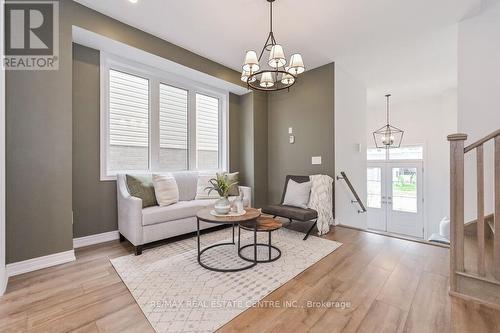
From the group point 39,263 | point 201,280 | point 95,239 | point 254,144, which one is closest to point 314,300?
point 201,280

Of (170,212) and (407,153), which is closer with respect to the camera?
(170,212)

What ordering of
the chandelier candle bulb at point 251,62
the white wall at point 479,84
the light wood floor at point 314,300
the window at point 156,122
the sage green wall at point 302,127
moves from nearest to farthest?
the light wood floor at point 314,300 < the chandelier candle bulb at point 251,62 < the white wall at point 479,84 < the window at point 156,122 < the sage green wall at point 302,127

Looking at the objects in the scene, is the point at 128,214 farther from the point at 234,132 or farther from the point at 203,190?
the point at 234,132

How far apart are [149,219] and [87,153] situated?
1303 millimetres

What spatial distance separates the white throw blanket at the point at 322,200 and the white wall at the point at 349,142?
0.51 metres

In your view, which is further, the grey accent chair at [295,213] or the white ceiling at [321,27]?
the grey accent chair at [295,213]

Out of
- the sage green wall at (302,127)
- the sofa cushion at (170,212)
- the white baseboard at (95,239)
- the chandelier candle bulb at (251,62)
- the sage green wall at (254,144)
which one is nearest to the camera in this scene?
the chandelier candle bulb at (251,62)

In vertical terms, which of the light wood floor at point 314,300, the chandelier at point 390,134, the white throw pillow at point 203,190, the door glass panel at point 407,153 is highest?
the chandelier at point 390,134

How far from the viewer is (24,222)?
2219 millimetres

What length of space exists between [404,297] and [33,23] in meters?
4.39

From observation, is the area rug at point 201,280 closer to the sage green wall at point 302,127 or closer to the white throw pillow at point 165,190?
the white throw pillow at point 165,190

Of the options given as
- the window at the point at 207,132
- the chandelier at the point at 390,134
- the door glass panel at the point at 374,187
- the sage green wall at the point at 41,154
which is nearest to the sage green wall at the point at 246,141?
the window at the point at 207,132

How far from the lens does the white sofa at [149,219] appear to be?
2.61m

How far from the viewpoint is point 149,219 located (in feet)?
8.73
